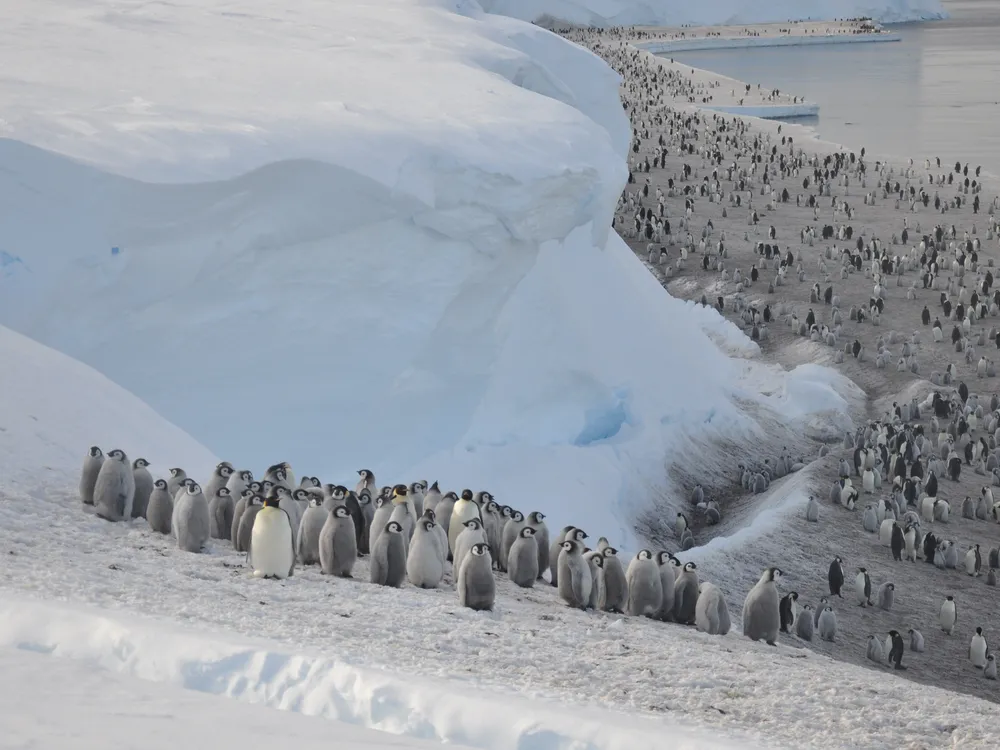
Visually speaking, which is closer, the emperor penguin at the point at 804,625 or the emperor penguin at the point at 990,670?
the emperor penguin at the point at 804,625

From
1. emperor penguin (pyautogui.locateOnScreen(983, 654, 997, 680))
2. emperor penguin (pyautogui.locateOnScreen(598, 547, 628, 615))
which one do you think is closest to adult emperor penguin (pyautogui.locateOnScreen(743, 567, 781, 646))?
emperor penguin (pyautogui.locateOnScreen(598, 547, 628, 615))

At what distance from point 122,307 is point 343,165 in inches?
105

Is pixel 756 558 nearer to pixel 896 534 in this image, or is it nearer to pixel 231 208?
pixel 896 534

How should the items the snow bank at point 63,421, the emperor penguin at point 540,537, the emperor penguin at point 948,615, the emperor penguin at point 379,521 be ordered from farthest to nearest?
1. the emperor penguin at point 948,615
2. the emperor penguin at point 540,537
3. the snow bank at point 63,421
4. the emperor penguin at point 379,521

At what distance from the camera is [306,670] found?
5.33 meters

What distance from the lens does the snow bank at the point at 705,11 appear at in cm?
7531

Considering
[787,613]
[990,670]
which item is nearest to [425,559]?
[787,613]

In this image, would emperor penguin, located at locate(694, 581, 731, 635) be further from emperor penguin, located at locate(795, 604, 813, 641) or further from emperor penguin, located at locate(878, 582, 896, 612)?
emperor penguin, located at locate(878, 582, 896, 612)

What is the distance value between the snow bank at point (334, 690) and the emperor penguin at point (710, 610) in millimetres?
3169

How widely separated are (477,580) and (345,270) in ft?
19.8

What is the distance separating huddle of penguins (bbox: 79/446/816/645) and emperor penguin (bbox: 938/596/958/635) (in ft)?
13.2

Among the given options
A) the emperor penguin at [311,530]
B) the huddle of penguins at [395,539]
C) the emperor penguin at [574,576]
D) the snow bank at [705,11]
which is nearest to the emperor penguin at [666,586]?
the huddle of penguins at [395,539]

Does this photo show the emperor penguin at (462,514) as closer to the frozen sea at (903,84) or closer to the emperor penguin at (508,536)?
the emperor penguin at (508,536)

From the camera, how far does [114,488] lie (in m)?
8.33
